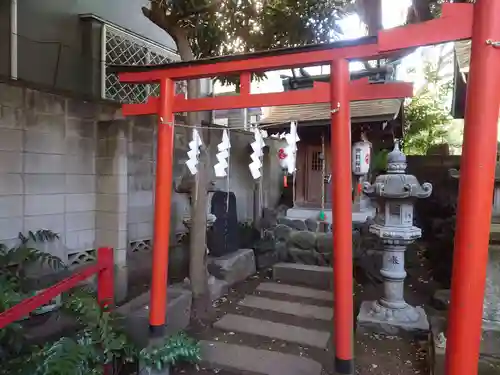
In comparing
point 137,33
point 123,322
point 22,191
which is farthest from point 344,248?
point 137,33

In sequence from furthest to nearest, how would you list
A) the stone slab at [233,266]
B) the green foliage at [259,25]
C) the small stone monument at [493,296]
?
the stone slab at [233,266], the green foliage at [259,25], the small stone monument at [493,296]

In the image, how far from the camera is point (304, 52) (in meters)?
3.73

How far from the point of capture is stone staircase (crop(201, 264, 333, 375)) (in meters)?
4.47

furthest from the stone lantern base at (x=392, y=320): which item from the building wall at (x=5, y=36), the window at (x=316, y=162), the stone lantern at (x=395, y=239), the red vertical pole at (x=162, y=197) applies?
the building wall at (x=5, y=36)

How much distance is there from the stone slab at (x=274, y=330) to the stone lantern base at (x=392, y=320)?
2.02 ft

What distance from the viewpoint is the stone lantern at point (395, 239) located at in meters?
5.34

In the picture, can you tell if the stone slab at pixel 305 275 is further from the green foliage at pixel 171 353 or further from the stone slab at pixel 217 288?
the green foliage at pixel 171 353

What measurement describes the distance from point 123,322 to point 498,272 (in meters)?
4.36

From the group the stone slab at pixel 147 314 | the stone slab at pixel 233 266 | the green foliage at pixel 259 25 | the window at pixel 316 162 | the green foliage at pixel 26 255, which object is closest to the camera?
the stone slab at pixel 147 314

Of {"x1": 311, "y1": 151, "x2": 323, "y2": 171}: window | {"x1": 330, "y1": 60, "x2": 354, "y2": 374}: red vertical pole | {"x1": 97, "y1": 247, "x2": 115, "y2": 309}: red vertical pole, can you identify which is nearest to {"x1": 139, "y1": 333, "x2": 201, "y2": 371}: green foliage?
{"x1": 97, "y1": 247, "x2": 115, "y2": 309}: red vertical pole

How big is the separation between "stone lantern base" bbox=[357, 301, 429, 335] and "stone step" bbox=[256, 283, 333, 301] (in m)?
1.23

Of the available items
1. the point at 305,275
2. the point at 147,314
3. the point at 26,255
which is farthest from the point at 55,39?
the point at 305,275

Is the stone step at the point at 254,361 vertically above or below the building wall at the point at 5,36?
below

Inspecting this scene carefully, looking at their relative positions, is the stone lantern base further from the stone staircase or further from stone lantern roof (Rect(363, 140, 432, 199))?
stone lantern roof (Rect(363, 140, 432, 199))
